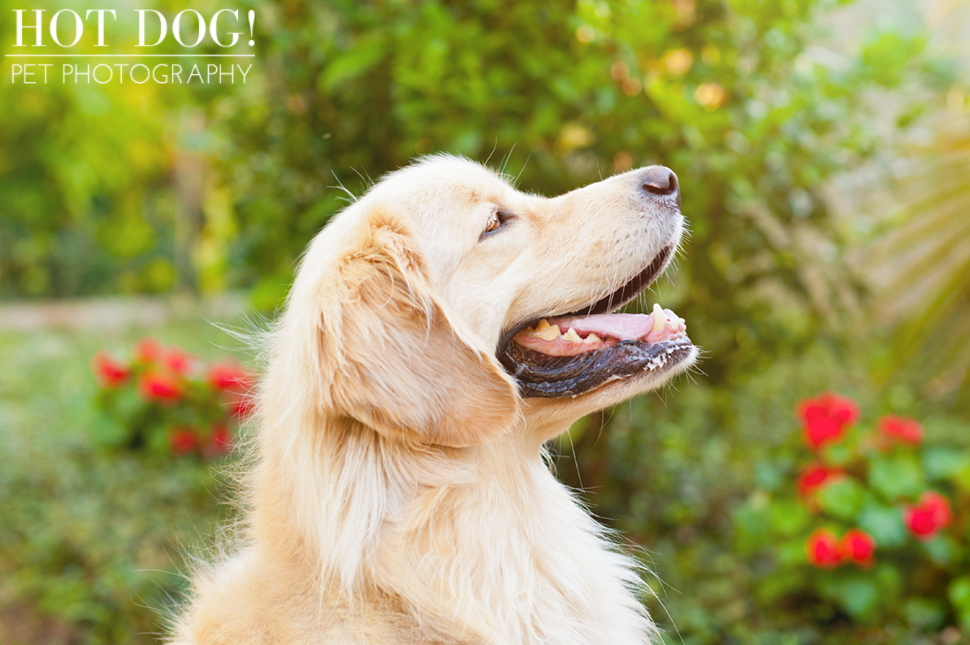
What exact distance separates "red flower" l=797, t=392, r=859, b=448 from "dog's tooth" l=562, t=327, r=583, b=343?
252 centimetres

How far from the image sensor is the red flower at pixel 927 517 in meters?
3.60

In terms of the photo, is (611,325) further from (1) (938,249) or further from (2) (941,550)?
(1) (938,249)

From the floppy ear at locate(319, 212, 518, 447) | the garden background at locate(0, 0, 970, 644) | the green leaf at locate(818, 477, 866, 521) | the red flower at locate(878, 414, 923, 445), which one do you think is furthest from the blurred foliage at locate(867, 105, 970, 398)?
the floppy ear at locate(319, 212, 518, 447)

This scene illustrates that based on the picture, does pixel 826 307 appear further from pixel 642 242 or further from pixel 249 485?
→ pixel 249 485

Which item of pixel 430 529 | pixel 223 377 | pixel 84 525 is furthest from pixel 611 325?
pixel 223 377

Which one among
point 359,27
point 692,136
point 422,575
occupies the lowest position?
point 422,575

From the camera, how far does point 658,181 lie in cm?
231

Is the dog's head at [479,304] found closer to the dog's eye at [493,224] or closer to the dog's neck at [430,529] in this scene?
the dog's eye at [493,224]

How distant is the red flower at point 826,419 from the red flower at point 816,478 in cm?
16

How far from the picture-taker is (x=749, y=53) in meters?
3.74

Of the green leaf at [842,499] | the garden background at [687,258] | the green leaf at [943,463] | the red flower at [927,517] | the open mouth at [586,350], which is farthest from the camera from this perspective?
the green leaf at [943,463]

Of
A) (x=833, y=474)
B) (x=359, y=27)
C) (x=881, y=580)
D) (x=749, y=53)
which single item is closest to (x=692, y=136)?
(x=749, y=53)

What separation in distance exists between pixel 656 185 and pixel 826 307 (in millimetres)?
3095

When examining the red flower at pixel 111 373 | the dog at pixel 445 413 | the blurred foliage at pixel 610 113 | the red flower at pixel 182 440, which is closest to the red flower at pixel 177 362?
the red flower at pixel 111 373
